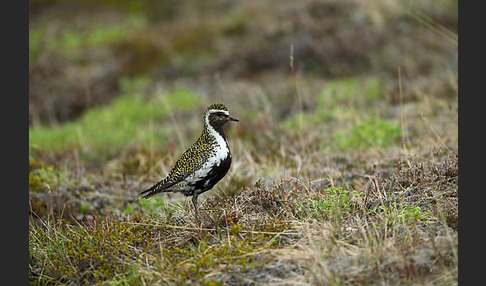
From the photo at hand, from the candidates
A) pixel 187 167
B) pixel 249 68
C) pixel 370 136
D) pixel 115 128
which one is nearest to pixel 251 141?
pixel 370 136

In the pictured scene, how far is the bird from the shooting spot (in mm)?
5488

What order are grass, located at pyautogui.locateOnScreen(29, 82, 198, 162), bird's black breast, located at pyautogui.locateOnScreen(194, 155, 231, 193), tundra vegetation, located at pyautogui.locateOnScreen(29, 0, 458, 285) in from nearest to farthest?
tundra vegetation, located at pyautogui.locateOnScreen(29, 0, 458, 285)
bird's black breast, located at pyautogui.locateOnScreen(194, 155, 231, 193)
grass, located at pyautogui.locateOnScreen(29, 82, 198, 162)

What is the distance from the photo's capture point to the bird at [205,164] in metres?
5.49

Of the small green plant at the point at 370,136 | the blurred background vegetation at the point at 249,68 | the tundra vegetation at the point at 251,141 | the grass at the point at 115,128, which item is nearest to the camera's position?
the tundra vegetation at the point at 251,141

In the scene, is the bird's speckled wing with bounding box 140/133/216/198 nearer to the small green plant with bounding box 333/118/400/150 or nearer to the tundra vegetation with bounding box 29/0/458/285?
the tundra vegetation with bounding box 29/0/458/285

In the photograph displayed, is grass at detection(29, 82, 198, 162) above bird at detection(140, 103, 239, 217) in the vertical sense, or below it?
below

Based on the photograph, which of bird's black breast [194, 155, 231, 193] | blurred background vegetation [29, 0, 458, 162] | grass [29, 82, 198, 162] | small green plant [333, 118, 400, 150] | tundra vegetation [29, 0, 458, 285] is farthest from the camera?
blurred background vegetation [29, 0, 458, 162]

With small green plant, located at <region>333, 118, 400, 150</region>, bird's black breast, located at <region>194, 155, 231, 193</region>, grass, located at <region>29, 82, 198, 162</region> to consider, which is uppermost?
bird's black breast, located at <region>194, 155, 231, 193</region>

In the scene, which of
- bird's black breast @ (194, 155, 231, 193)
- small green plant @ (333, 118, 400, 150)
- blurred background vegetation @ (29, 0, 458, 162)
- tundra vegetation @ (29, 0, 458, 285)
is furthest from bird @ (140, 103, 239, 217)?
blurred background vegetation @ (29, 0, 458, 162)

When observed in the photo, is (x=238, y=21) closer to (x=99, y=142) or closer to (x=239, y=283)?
(x=99, y=142)

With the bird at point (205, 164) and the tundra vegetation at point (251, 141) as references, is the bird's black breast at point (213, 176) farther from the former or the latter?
the tundra vegetation at point (251, 141)

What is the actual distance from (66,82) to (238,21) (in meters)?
5.87

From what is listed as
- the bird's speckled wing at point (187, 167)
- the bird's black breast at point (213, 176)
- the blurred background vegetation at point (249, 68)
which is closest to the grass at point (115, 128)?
the blurred background vegetation at point (249, 68)

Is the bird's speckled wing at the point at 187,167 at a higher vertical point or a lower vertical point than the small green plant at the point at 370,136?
higher
